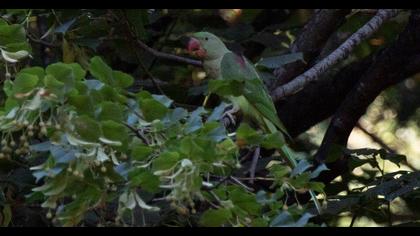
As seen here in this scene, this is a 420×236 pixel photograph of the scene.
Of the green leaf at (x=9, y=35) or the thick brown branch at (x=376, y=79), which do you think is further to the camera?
the thick brown branch at (x=376, y=79)

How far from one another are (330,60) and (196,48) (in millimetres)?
470

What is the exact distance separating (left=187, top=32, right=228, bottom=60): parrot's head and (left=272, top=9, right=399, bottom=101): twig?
0.24 metres

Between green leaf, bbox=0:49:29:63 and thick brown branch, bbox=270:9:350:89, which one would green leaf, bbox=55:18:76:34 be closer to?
green leaf, bbox=0:49:29:63

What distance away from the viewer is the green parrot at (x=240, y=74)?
2.62m

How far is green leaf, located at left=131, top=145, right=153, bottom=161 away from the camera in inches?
65.0

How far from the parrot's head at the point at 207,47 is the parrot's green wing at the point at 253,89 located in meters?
0.13

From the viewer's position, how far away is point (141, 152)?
5.43ft

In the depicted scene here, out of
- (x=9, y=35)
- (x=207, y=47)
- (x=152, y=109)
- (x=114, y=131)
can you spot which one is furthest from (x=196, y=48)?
(x=114, y=131)

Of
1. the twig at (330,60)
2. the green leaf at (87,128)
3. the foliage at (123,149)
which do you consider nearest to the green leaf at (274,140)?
the foliage at (123,149)

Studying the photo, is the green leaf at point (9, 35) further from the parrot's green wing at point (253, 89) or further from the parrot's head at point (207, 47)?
the parrot's head at point (207, 47)

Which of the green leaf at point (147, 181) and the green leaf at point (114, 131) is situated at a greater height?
the green leaf at point (114, 131)

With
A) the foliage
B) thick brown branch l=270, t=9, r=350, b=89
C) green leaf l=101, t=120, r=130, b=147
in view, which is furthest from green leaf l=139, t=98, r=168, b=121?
thick brown branch l=270, t=9, r=350, b=89

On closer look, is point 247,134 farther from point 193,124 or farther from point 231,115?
point 231,115
